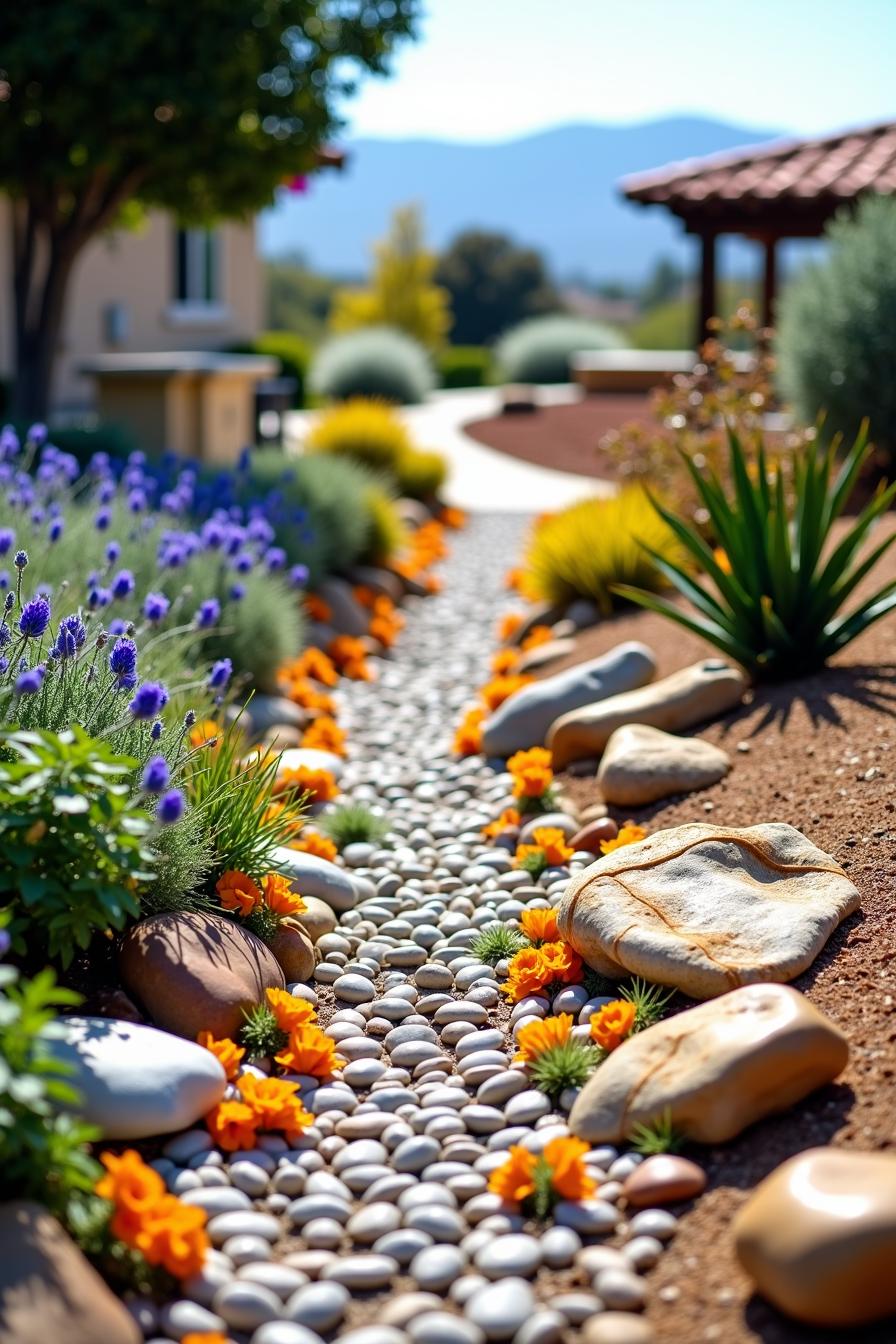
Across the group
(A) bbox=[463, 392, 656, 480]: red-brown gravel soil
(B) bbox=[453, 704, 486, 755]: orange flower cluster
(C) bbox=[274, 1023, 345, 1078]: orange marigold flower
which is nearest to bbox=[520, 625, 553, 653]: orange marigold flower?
(B) bbox=[453, 704, 486, 755]: orange flower cluster

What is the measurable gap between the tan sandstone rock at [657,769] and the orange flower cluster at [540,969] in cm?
108

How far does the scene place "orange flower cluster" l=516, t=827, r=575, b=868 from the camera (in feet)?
14.7

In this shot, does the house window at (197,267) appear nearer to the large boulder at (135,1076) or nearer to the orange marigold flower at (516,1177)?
the large boulder at (135,1076)

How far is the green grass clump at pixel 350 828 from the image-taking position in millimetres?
4840

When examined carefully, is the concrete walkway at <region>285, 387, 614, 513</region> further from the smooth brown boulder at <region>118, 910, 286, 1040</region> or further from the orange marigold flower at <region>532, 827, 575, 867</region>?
the smooth brown boulder at <region>118, 910, 286, 1040</region>

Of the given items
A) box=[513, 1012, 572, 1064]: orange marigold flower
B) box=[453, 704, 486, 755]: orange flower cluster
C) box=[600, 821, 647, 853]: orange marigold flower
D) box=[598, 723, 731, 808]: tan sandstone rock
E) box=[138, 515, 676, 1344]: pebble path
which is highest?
box=[598, 723, 731, 808]: tan sandstone rock

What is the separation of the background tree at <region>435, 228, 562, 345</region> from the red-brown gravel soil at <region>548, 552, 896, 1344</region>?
38.0 meters

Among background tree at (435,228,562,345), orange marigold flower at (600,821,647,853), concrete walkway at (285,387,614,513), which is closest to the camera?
orange marigold flower at (600,821,647,853)

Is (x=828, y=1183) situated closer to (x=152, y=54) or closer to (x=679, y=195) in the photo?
(x=152, y=54)

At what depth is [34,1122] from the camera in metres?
2.41

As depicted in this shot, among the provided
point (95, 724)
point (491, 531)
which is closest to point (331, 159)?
point (491, 531)

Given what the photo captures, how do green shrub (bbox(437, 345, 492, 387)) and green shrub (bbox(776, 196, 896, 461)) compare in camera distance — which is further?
green shrub (bbox(437, 345, 492, 387))

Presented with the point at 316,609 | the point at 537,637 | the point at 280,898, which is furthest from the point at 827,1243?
the point at 316,609

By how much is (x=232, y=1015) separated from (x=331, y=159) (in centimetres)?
1333
